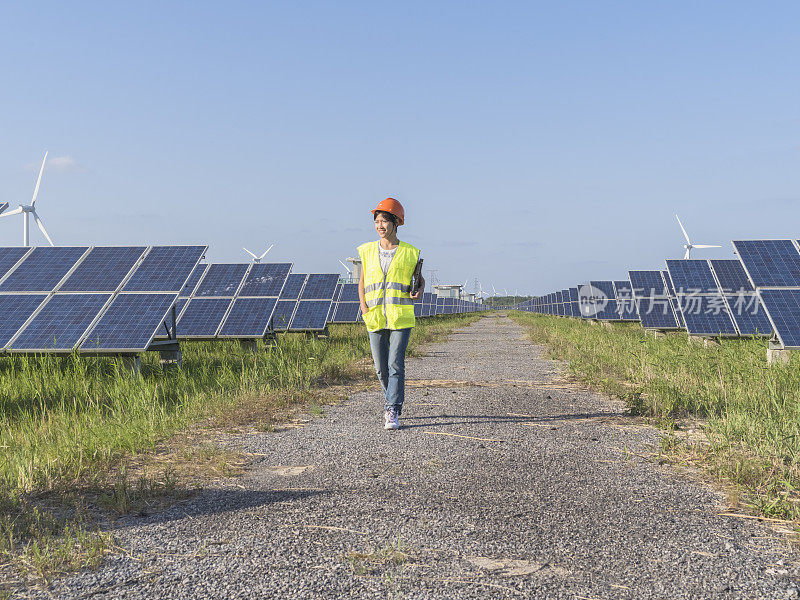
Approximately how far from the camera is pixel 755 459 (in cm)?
441

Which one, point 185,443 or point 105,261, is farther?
point 105,261

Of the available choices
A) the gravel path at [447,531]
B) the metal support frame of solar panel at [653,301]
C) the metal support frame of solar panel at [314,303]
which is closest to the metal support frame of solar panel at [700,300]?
the metal support frame of solar panel at [653,301]

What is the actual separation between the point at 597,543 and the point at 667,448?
92.8 inches

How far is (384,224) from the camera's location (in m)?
6.41

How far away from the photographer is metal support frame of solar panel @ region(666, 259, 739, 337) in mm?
15062

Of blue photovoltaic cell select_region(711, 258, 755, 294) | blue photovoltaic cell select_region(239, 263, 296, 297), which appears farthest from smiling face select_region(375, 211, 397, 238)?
blue photovoltaic cell select_region(711, 258, 755, 294)

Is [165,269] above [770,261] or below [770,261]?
above

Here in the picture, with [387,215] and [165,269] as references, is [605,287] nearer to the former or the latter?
[165,269]

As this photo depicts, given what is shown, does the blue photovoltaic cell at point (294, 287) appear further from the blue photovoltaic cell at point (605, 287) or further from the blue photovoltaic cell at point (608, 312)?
the blue photovoltaic cell at point (605, 287)

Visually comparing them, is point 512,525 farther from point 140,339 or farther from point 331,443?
point 140,339

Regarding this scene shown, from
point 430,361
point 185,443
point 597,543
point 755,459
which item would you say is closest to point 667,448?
point 755,459

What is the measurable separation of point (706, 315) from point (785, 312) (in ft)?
16.3

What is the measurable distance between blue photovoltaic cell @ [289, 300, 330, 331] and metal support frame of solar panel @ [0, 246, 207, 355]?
285 inches

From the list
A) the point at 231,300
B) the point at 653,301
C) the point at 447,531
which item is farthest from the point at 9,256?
the point at 653,301
